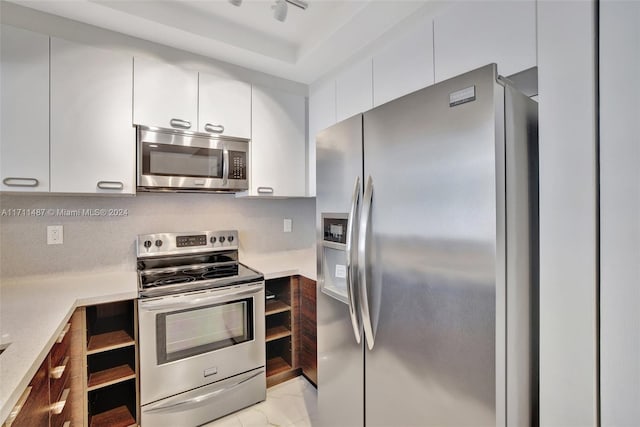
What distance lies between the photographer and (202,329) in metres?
1.79

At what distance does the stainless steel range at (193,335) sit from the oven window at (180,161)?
1.55ft

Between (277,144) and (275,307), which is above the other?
(277,144)

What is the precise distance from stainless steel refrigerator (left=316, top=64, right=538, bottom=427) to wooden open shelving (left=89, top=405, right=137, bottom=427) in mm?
1276

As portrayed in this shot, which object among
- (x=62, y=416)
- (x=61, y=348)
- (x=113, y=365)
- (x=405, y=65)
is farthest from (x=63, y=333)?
(x=405, y=65)

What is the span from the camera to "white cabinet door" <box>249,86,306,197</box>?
7.28ft

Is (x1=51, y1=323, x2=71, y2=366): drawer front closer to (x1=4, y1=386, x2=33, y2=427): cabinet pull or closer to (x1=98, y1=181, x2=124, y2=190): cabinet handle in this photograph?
(x1=4, y1=386, x2=33, y2=427): cabinet pull

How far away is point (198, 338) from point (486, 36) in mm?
2076

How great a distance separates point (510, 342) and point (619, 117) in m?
0.74

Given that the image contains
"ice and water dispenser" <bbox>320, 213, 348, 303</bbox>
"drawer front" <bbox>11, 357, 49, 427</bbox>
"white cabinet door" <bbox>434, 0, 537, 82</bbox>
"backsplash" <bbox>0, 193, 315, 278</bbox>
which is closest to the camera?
"drawer front" <bbox>11, 357, 49, 427</bbox>

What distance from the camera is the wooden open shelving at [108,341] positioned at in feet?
5.16

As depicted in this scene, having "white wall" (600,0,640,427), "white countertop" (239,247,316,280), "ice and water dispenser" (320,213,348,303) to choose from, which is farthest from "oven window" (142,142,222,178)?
"white wall" (600,0,640,427)

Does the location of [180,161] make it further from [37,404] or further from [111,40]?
[37,404]

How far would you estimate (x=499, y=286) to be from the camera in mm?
830

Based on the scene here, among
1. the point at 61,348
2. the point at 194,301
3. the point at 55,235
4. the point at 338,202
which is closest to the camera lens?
the point at 61,348
